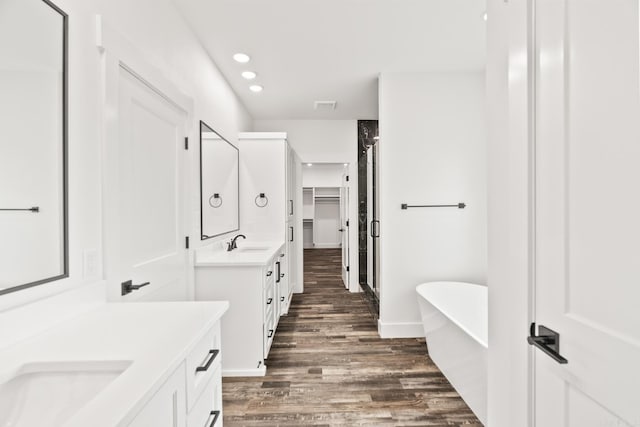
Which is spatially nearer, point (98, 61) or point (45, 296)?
point (45, 296)

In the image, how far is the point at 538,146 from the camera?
93 cm

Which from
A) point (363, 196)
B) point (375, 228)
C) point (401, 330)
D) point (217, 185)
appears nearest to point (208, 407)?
point (217, 185)

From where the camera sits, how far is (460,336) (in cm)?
208

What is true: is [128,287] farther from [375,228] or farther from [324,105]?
[324,105]

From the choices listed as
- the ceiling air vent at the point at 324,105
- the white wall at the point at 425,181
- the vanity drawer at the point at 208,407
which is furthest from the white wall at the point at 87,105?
the ceiling air vent at the point at 324,105

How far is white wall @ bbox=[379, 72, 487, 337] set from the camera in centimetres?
321

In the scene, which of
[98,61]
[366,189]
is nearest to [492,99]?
[98,61]

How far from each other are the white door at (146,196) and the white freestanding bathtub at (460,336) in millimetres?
1882

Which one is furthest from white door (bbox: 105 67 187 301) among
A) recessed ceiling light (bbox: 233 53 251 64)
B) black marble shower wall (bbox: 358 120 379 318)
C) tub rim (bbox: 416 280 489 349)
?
black marble shower wall (bbox: 358 120 379 318)

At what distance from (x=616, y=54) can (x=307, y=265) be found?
6712mm

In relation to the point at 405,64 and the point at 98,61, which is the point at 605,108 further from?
the point at 405,64

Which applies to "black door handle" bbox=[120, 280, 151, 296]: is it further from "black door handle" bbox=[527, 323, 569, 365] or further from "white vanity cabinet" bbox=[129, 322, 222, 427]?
"black door handle" bbox=[527, 323, 569, 365]

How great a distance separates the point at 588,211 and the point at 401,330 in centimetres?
269

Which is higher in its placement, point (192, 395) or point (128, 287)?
point (128, 287)
